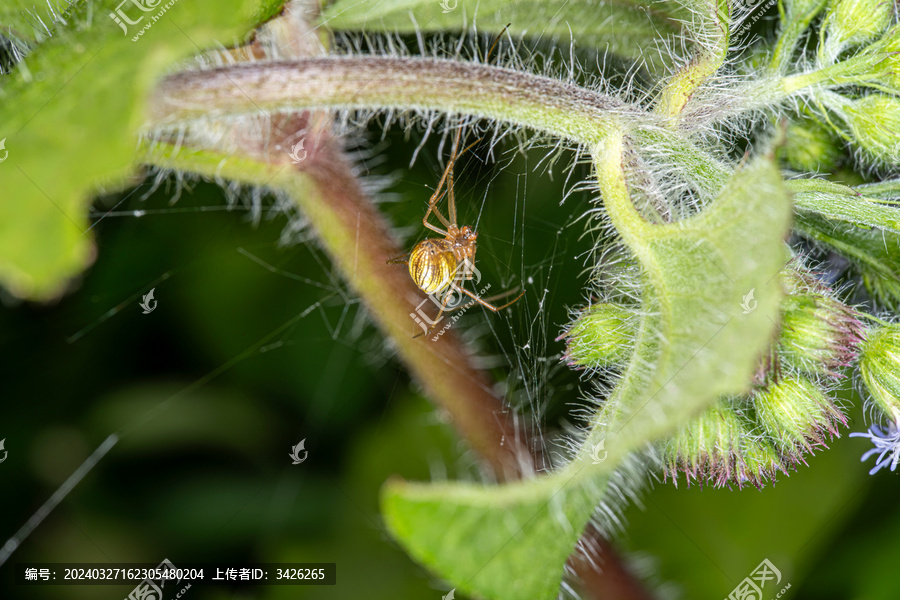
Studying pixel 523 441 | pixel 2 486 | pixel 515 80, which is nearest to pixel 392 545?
pixel 523 441

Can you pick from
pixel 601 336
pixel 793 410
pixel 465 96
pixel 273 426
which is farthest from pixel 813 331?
pixel 273 426

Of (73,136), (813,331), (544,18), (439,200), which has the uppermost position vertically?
(73,136)

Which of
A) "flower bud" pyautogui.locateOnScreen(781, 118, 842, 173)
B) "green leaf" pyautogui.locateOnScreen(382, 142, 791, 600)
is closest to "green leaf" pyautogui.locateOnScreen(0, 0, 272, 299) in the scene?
"green leaf" pyautogui.locateOnScreen(382, 142, 791, 600)

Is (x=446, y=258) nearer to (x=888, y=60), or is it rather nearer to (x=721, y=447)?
(x=721, y=447)

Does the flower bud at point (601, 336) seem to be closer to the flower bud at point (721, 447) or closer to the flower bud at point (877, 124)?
the flower bud at point (721, 447)

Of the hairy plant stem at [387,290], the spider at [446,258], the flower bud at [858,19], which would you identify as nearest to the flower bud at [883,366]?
the flower bud at [858,19]

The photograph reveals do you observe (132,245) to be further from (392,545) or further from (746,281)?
(746,281)
